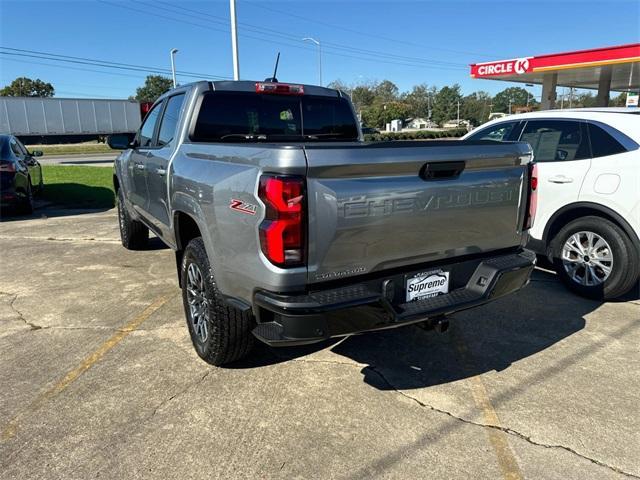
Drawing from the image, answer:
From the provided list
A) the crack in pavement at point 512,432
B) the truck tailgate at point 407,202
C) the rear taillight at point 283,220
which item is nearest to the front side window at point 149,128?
the rear taillight at point 283,220

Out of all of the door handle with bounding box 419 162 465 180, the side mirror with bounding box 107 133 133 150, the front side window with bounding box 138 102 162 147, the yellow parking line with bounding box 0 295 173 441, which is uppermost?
the front side window with bounding box 138 102 162 147

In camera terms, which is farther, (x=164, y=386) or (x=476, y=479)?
Answer: (x=164, y=386)

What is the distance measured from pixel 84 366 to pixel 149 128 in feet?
9.16

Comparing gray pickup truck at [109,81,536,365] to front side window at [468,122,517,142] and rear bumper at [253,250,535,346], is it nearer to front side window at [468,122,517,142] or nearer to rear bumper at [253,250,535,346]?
rear bumper at [253,250,535,346]

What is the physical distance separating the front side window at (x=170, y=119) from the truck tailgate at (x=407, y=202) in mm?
2313

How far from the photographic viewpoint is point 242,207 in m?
2.70

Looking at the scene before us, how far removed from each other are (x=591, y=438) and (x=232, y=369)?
229 centimetres

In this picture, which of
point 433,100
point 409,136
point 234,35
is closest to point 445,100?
point 433,100

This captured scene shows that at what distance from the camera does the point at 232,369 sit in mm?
3543

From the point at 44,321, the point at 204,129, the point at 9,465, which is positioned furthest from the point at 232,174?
the point at 44,321

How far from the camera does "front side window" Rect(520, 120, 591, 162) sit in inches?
195

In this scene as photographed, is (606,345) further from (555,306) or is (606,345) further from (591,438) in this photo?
(591,438)

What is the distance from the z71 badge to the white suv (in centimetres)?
367

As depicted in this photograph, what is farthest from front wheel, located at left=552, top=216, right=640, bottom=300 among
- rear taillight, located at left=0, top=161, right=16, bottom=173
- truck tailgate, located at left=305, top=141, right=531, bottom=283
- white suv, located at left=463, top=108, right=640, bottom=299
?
rear taillight, located at left=0, top=161, right=16, bottom=173
